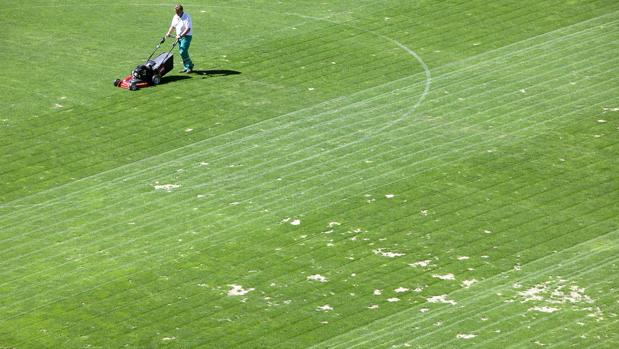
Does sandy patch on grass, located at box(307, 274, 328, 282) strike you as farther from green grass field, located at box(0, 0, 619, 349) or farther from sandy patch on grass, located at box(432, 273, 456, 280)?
sandy patch on grass, located at box(432, 273, 456, 280)

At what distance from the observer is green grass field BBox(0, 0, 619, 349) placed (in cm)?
2345

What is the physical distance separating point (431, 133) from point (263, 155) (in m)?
4.40

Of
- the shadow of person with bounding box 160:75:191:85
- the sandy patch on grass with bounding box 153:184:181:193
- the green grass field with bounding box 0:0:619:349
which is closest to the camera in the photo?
the green grass field with bounding box 0:0:619:349

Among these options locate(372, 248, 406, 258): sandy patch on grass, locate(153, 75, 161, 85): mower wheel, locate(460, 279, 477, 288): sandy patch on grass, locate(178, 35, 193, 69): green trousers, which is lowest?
locate(460, 279, 477, 288): sandy patch on grass

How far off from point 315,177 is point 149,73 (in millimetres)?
7737

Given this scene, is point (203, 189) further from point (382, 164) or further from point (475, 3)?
point (475, 3)

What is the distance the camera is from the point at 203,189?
94.9 ft

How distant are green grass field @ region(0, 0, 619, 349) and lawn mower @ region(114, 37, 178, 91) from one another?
33 cm

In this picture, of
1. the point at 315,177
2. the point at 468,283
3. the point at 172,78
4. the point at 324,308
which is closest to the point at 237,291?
the point at 324,308

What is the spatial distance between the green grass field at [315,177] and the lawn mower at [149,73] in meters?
0.33

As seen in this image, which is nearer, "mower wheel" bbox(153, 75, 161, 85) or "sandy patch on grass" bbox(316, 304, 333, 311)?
"sandy patch on grass" bbox(316, 304, 333, 311)

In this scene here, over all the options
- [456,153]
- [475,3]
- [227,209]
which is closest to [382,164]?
[456,153]

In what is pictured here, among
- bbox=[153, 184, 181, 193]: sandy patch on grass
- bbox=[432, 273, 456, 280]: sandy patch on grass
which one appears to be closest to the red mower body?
bbox=[153, 184, 181, 193]: sandy patch on grass

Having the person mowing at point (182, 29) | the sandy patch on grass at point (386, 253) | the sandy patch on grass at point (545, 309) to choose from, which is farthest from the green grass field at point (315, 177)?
the person mowing at point (182, 29)
